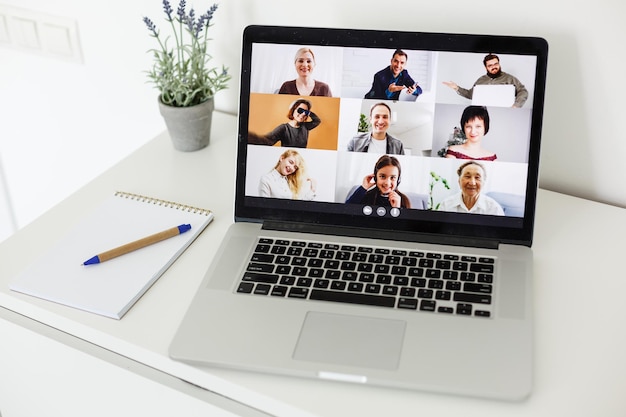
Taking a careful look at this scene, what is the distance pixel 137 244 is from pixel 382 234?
30cm

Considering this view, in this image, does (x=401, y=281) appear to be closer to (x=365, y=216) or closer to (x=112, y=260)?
(x=365, y=216)

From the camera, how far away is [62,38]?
1286 millimetres

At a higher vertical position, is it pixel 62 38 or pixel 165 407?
pixel 62 38

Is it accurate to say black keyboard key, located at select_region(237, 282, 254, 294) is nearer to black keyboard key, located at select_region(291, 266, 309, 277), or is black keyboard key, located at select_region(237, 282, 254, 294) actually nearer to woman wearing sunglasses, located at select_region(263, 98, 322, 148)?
black keyboard key, located at select_region(291, 266, 309, 277)

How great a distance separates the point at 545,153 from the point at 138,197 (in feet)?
1.85

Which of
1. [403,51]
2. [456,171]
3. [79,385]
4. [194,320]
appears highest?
[403,51]

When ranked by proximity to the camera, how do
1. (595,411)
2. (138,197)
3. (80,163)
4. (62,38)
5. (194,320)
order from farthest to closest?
1. (80,163)
2. (62,38)
3. (138,197)
4. (194,320)
5. (595,411)

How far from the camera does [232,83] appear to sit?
1.15m

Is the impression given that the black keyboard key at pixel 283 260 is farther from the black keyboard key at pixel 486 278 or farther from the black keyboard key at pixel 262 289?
the black keyboard key at pixel 486 278

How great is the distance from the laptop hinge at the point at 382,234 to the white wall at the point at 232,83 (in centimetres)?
22

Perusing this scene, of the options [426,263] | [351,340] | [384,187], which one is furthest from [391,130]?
[351,340]

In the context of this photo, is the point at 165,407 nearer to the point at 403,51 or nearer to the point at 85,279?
the point at 85,279

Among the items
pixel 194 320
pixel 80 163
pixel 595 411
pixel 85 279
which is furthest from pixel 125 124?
pixel 595 411

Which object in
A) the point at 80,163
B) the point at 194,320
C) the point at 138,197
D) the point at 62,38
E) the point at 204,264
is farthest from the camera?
the point at 80,163
